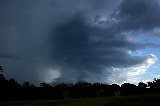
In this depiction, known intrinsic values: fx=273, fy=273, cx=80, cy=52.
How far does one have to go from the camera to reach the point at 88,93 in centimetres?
15888

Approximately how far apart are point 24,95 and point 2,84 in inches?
772

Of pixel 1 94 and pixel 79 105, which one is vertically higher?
pixel 1 94

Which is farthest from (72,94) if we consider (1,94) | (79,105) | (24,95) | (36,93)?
(79,105)

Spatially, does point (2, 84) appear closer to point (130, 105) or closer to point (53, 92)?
point (53, 92)

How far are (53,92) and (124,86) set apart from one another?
55.7 m

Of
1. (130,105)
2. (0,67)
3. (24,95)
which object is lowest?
(130,105)

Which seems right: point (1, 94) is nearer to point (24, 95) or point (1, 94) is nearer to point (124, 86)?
point (24, 95)

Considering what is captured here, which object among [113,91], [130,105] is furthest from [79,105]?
[113,91]

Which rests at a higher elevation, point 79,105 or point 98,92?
point 98,92

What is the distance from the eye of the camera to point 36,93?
471ft

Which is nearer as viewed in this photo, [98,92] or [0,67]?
[98,92]

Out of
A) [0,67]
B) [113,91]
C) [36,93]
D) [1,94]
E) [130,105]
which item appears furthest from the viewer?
[0,67]

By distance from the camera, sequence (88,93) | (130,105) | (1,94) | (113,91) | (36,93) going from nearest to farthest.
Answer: (130,105) < (1,94) < (36,93) < (88,93) < (113,91)

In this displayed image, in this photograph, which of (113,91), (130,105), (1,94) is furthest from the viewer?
(113,91)
